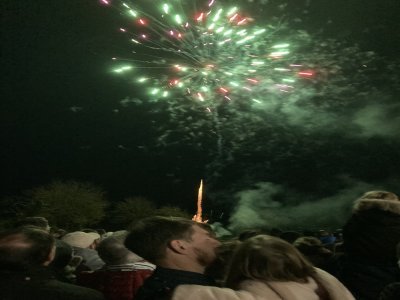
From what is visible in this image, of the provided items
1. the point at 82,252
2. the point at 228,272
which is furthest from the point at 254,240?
the point at 82,252

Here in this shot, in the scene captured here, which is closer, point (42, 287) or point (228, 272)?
point (228, 272)

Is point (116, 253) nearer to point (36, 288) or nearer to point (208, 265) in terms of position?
point (36, 288)

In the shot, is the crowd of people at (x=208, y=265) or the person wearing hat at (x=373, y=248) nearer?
the crowd of people at (x=208, y=265)

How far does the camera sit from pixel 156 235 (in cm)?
241

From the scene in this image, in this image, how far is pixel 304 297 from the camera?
2000mm

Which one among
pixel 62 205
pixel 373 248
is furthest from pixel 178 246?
pixel 62 205

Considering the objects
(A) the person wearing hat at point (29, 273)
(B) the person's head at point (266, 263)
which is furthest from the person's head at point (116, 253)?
(B) the person's head at point (266, 263)

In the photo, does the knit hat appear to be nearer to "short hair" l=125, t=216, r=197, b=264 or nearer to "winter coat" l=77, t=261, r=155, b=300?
"winter coat" l=77, t=261, r=155, b=300

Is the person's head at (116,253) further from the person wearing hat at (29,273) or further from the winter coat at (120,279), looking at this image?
the person wearing hat at (29,273)

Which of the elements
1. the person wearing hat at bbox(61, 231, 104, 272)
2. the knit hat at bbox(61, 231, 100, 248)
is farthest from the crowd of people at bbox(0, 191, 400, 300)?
the knit hat at bbox(61, 231, 100, 248)

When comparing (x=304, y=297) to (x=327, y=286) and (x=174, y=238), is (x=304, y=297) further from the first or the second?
(x=174, y=238)

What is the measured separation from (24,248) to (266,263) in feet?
5.64

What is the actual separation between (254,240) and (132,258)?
1401 mm

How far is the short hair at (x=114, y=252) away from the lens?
10.8ft
